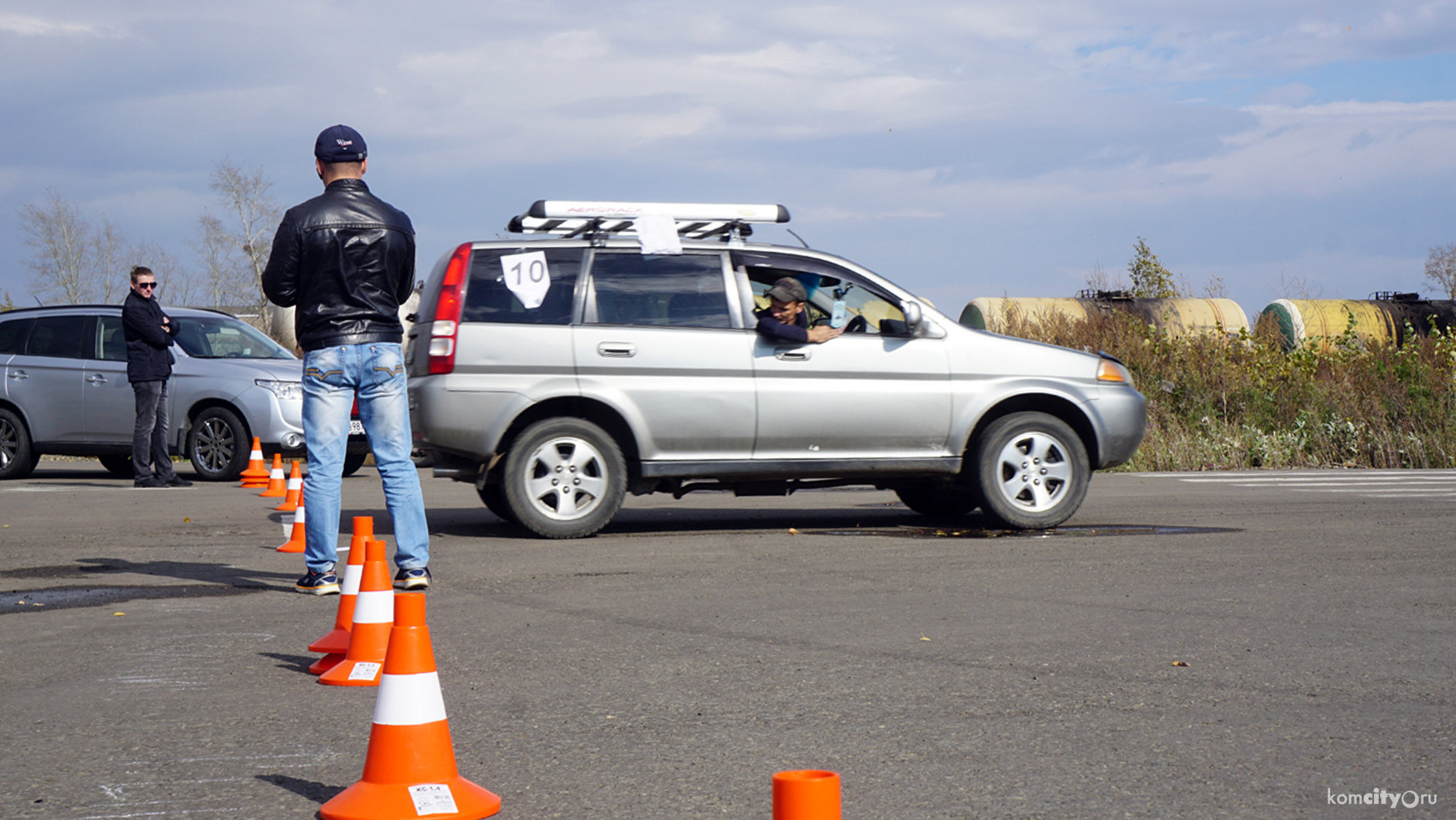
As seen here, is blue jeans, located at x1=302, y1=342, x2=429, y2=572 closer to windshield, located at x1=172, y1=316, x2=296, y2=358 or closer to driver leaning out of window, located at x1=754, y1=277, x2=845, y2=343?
driver leaning out of window, located at x1=754, y1=277, x2=845, y2=343

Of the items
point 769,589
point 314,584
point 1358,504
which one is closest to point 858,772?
point 769,589

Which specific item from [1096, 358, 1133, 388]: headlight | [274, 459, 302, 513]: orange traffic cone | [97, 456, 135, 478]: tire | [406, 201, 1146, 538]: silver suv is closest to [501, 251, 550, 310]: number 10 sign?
[406, 201, 1146, 538]: silver suv

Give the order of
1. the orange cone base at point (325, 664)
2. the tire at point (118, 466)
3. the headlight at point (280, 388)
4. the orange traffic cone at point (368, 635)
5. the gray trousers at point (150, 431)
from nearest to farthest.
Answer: the orange traffic cone at point (368, 635) < the orange cone base at point (325, 664) < the gray trousers at point (150, 431) < the headlight at point (280, 388) < the tire at point (118, 466)

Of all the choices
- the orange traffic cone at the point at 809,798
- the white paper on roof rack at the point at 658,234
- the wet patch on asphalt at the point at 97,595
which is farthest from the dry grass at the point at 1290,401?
the orange traffic cone at the point at 809,798

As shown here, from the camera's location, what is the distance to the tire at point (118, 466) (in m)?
15.4

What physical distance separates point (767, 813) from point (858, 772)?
419 millimetres

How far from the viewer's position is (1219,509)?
10.3 metres

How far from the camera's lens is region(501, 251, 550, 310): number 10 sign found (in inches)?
328

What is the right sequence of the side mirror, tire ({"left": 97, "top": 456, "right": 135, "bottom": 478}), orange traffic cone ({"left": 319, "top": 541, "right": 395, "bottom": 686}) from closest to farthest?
orange traffic cone ({"left": 319, "top": 541, "right": 395, "bottom": 686}) < the side mirror < tire ({"left": 97, "top": 456, "right": 135, "bottom": 478})

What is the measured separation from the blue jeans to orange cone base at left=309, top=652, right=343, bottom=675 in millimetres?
1345

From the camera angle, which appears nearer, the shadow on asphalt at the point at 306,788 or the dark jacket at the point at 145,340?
the shadow on asphalt at the point at 306,788

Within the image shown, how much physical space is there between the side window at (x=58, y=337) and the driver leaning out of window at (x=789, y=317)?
9.13 metres

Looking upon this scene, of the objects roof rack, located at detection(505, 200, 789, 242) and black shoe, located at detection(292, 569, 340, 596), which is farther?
roof rack, located at detection(505, 200, 789, 242)

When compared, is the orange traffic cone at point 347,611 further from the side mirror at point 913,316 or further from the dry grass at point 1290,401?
the dry grass at point 1290,401
